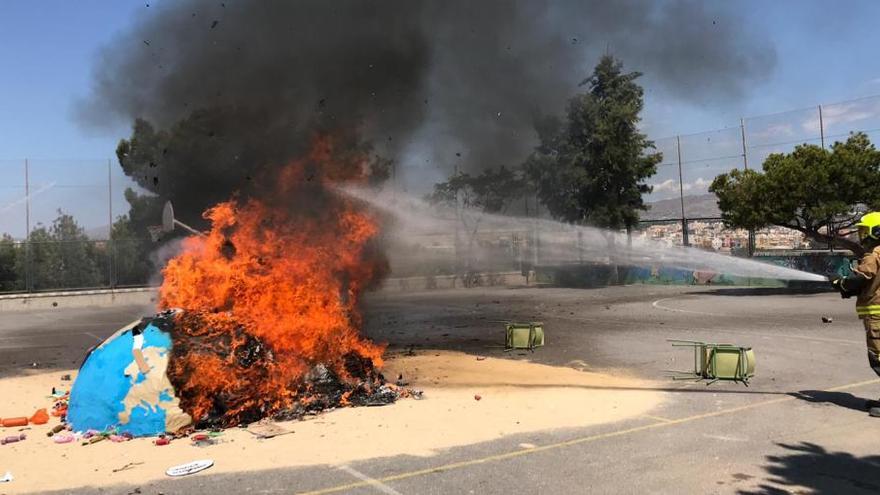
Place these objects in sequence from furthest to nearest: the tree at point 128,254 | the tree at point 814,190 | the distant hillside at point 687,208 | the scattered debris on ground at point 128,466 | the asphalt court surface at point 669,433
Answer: the distant hillside at point 687,208
the tree at point 128,254
the tree at point 814,190
the scattered debris on ground at point 128,466
the asphalt court surface at point 669,433

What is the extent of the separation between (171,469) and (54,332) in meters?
14.6

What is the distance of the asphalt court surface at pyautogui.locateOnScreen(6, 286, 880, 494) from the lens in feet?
16.9

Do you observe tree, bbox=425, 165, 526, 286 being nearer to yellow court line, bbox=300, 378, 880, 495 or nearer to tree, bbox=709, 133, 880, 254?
tree, bbox=709, 133, 880, 254

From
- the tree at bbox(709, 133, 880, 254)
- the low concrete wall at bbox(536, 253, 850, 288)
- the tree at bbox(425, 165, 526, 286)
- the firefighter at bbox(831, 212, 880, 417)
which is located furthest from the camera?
the low concrete wall at bbox(536, 253, 850, 288)

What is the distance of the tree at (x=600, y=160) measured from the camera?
98.0ft

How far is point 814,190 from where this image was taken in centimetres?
2225

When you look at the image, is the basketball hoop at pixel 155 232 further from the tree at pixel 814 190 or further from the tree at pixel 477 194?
the tree at pixel 814 190

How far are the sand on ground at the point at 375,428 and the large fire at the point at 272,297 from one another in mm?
679

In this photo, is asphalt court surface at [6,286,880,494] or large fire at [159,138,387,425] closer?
asphalt court surface at [6,286,880,494]

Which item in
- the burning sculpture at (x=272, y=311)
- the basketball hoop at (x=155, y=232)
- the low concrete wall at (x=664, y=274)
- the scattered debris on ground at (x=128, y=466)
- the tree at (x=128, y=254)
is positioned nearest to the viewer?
the scattered debris on ground at (x=128, y=466)

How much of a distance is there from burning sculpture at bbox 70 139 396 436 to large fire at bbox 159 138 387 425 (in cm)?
2

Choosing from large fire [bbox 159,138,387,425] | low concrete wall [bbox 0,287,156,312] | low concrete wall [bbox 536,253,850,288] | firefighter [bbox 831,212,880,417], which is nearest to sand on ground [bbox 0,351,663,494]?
large fire [bbox 159,138,387,425]

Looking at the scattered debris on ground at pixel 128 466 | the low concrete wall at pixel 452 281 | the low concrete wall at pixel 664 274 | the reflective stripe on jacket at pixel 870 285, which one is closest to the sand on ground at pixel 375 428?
the scattered debris on ground at pixel 128 466

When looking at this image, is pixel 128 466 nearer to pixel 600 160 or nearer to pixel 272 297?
pixel 272 297
